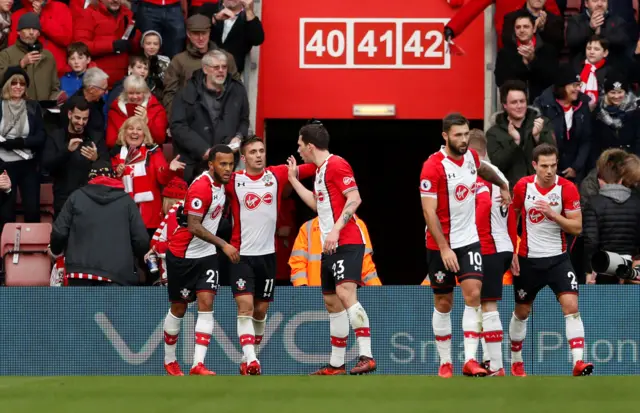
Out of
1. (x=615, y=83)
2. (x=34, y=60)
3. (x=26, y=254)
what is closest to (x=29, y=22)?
(x=34, y=60)

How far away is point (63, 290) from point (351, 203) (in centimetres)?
339

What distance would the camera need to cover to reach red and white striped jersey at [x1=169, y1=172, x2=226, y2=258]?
41.3ft

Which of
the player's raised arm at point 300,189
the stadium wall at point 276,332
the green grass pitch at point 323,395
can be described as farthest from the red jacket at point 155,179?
the green grass pitch at point 323,395

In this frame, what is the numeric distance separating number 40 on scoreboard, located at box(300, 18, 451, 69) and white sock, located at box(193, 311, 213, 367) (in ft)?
17.0

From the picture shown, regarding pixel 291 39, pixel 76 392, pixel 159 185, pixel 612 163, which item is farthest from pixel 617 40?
pixel 76 392

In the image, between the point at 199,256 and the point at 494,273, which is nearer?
the point at 494,273

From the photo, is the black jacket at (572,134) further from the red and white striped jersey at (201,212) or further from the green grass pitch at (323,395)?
the green grass pitch at (323,395)

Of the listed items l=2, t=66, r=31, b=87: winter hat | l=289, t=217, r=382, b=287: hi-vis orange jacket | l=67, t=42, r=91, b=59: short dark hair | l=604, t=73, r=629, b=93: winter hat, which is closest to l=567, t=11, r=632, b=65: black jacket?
l=604, t=73, r=629, b=93: winter hat

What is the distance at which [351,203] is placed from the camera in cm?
1200

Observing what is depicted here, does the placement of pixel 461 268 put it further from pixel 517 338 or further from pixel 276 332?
pixel 276 332

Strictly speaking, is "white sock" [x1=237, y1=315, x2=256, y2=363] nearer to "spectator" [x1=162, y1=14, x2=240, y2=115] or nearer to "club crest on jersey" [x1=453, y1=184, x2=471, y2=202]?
"club crest on jersey" [x1=453, y1=184, x2=471, y2=202]

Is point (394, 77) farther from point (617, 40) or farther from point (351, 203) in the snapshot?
point (351, 203)

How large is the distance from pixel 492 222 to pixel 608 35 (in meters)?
4.49

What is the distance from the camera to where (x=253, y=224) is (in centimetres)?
1269
